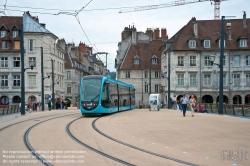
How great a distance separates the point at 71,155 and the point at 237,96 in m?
49.5

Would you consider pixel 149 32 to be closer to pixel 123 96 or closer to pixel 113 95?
pixel 123 96

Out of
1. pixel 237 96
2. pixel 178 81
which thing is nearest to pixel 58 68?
pixel 178 81

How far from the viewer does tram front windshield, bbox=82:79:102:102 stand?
26031mm

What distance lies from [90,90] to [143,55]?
47.4m

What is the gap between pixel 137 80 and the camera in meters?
71.1

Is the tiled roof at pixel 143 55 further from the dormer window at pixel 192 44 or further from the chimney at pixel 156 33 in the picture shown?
the dormer window at pixel 192 44

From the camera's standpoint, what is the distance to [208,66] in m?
55.8

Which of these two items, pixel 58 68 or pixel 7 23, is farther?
pixel 58 68

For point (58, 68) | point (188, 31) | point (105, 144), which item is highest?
point (188, 31)

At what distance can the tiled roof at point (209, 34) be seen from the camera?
5595 cm

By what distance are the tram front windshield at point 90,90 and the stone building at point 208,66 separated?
31145 mm

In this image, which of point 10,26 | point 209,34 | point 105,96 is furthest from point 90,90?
point 10,26

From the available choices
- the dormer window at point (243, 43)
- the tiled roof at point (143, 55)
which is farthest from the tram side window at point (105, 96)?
the tiled roof at point (143, 55)

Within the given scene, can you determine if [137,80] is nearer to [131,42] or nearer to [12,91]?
[131,42]
